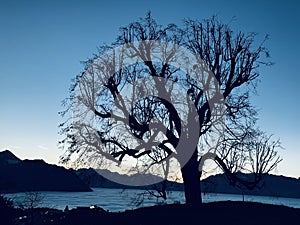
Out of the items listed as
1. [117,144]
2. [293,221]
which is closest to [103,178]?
[117,144]

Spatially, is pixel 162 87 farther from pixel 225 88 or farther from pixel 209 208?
pixel 209 208

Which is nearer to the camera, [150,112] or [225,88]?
[150,112]

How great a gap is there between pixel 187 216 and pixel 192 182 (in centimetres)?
206

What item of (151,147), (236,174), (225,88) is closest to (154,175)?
(151,147)

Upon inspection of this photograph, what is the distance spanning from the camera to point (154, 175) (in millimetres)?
19281

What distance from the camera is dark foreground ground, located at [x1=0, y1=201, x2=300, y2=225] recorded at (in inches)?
688

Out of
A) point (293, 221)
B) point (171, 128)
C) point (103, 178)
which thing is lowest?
point (293, 221)

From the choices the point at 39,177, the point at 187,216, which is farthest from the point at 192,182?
the point at 39,177

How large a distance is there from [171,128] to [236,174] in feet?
15.5

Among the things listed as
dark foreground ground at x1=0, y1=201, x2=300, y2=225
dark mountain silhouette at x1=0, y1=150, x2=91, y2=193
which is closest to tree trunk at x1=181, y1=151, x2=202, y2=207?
dark foreground ground at x1=0, y1=201, x2=300, y2=225

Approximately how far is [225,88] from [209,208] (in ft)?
23.8

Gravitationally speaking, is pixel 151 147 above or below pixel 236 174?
above

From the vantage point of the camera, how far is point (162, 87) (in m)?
19.5

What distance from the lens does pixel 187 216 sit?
1817 cm
